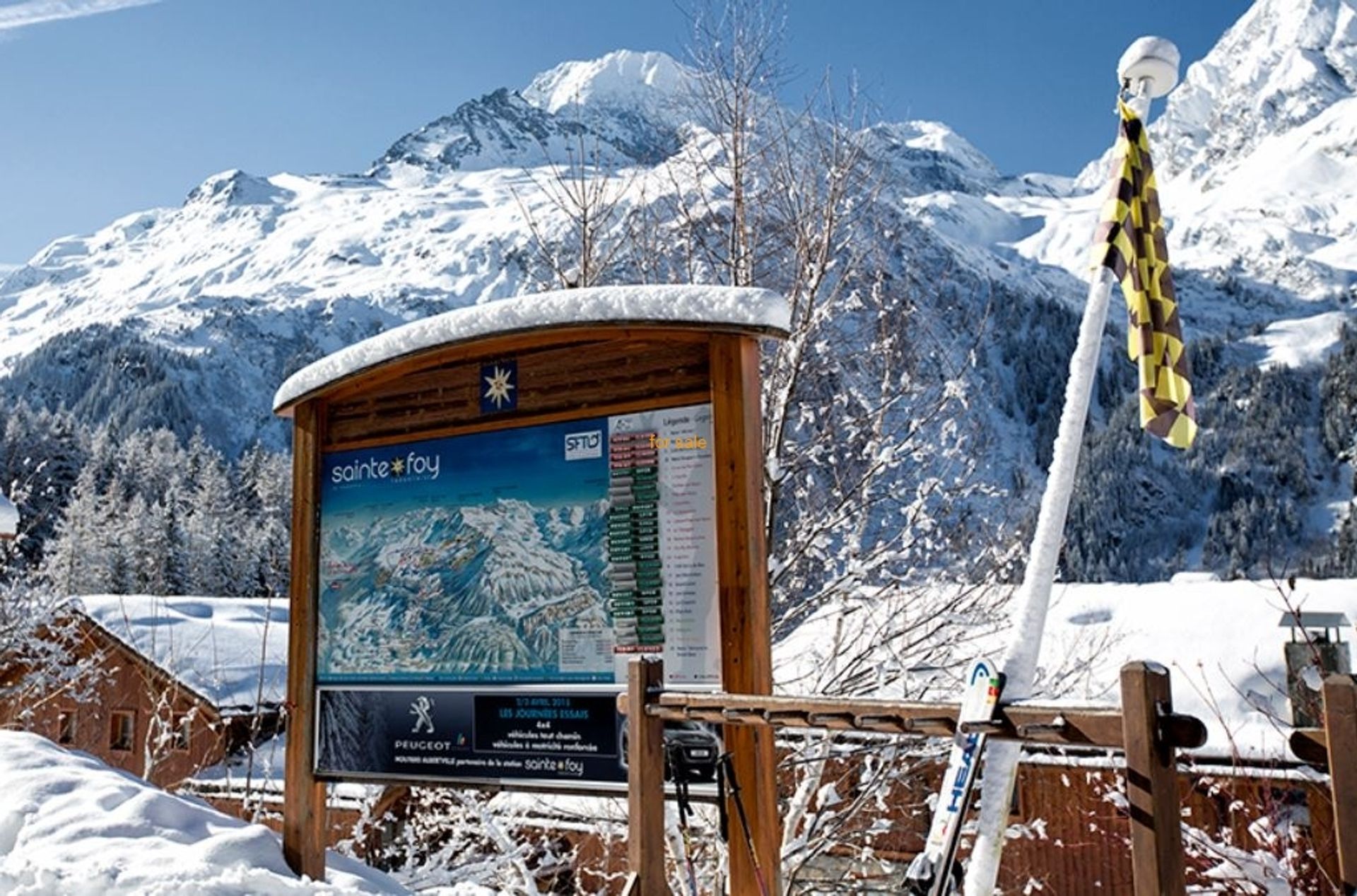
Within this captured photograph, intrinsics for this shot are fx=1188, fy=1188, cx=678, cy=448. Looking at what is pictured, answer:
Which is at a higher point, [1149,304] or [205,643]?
[1149,304]

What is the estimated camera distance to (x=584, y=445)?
5.05 metres

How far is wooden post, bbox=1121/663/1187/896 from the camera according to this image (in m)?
2.75

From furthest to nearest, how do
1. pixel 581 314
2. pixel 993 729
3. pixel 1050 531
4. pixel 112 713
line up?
pixel 112 713, pixel 581 314, pixel 1050 531, pixel 993 729

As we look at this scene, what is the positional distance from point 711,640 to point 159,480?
7962 centimetres

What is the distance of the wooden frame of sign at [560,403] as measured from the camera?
456cm

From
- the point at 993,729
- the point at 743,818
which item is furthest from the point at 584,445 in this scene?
the point at 993,729

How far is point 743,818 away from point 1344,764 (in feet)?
7.18

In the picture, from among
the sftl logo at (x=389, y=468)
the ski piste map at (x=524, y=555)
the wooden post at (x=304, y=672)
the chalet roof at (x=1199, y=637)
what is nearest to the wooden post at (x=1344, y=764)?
the ski piste map at (x=524, y=555)

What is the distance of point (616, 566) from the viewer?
4844mm

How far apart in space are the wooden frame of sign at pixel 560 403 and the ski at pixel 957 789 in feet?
3.84

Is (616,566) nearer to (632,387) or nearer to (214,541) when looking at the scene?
(632,387)

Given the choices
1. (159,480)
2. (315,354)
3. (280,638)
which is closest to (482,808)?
(280,638)

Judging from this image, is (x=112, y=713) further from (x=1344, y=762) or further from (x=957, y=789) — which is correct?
(x=1344, y=762)

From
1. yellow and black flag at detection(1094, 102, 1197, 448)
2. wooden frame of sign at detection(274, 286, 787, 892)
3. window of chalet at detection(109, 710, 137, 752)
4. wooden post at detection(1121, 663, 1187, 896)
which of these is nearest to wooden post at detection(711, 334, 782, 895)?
wooden frame of sign at detection(274, 286, 787, 892)
